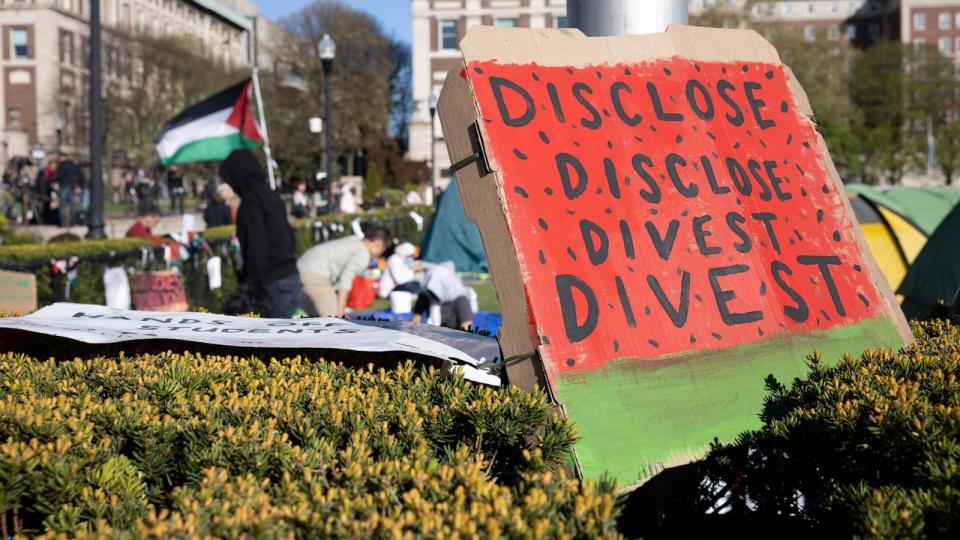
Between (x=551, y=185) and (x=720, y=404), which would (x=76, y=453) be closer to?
(x=551, y=185)

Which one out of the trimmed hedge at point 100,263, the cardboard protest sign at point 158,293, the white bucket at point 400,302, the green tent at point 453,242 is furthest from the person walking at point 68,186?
the white bucket at point 400,302

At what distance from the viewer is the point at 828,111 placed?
63500 mm

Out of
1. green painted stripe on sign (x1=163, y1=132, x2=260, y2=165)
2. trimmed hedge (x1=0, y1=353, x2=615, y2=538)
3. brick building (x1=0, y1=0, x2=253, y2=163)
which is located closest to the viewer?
trimmed hedge (x1=0, y1=353, x2=615, y2=538)

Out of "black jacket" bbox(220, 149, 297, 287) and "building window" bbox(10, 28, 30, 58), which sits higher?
"building window" bbox(10, 28, 30, 58)

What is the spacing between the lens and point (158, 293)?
1041 cm

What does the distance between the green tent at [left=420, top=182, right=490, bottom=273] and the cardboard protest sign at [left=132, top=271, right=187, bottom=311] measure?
9937 mm

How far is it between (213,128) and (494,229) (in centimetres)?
1367

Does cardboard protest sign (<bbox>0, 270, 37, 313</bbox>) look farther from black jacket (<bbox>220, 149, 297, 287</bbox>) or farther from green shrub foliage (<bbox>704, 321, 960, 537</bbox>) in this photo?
green shrub foliage (<bbox>704, 321, 960, 537</bbox>)

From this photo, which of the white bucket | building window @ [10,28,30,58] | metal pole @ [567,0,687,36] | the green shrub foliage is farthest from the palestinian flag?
building window @ [10,28,30,58]

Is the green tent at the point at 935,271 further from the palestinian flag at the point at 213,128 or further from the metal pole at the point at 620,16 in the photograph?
the palestinian flag at the point at 213,128

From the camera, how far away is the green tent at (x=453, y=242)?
2023 centimetres

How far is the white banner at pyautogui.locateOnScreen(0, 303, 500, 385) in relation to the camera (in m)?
3.48

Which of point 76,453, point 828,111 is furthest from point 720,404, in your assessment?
point 828,111

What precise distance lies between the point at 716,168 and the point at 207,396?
71.9 inches
